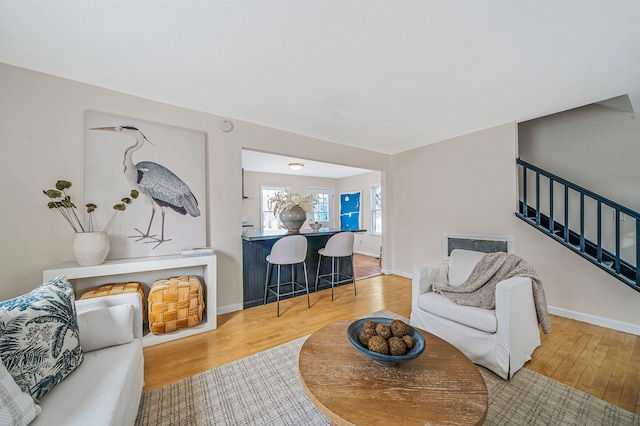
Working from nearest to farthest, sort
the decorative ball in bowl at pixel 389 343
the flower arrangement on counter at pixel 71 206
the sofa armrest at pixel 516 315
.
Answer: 1. the decorative ball in bowl at pixel 389 343
2. the sofa armrest at pixel 516 315
3. the flower arrangement on counter at pixel 71 206

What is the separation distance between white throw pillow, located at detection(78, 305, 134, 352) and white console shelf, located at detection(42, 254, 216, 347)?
819 millimetres

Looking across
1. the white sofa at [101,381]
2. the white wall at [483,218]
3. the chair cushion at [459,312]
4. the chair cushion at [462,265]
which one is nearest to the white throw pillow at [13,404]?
the white sofa at [101,381]

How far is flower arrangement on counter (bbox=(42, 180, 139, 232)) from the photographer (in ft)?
6.63

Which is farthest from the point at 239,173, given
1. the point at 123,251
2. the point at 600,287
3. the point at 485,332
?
the point at 600,287

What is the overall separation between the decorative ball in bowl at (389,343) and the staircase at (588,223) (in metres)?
2.49

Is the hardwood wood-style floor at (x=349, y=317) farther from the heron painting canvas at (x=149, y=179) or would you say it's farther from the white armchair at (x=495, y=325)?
the heron painting canvas at (x=149, y=179)

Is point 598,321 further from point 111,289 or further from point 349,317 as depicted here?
point 111,289

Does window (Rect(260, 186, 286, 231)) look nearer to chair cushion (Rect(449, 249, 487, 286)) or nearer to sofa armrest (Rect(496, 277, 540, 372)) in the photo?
chair cushion (Rect(449, 249, 487, 286))

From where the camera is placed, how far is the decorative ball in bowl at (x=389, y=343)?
1.12m

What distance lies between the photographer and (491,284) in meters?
2.04

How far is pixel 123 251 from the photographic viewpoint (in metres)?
2.36

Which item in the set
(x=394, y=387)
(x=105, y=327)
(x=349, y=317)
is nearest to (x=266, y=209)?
(x=349, y=317)

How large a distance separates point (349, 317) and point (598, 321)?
2.67m

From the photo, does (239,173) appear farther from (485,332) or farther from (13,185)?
(485,332)
